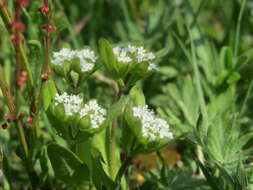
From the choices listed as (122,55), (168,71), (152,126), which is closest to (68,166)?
(152,126)

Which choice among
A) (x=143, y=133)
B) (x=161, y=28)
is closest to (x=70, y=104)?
(x=143, y=133)

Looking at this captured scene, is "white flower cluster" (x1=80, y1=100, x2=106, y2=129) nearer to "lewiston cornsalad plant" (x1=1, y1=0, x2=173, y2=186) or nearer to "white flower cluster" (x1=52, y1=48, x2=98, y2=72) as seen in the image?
"lewiston cornsalad plant" (x1=1, y1=0, x2=173, y2=186)

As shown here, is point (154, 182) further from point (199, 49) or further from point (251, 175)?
point (199, 49)

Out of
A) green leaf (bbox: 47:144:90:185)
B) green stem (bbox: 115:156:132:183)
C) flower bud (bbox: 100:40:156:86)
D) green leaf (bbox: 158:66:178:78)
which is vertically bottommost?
green stem (bbox: 115:156:132:183)

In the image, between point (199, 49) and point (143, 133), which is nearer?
point (143, 133)

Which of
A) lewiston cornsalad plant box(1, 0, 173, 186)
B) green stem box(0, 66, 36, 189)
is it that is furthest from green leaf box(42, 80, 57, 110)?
green stem box(0, 66, 36, 189)
